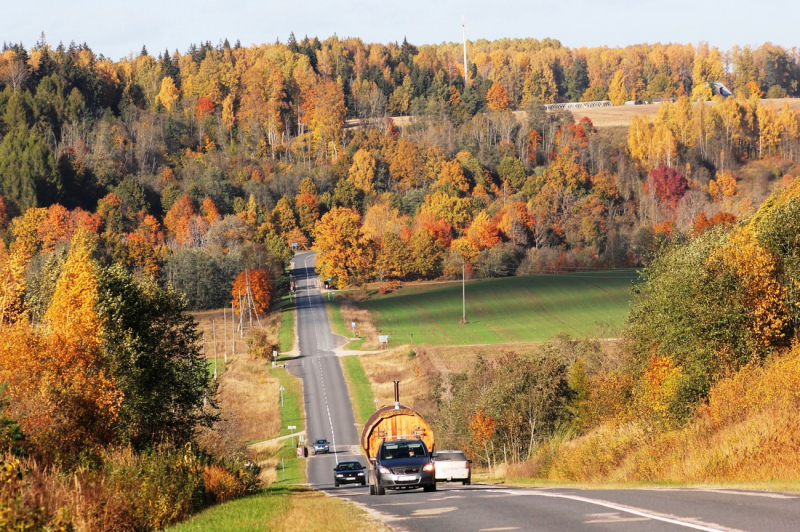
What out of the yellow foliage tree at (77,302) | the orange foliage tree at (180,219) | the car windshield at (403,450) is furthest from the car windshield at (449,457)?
the orange foliage tree at (180,219)

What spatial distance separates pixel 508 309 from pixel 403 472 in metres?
95.5

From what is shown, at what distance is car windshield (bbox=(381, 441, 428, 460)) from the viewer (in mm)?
30219

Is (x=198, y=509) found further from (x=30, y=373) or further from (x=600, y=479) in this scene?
(x=30, y=373)

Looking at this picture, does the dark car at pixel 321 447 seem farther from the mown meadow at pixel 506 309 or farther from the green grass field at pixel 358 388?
the mown meadow at pixel 506 309

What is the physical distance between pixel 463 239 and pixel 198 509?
455ft

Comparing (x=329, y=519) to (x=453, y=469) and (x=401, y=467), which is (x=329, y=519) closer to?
(x=401, y=467)

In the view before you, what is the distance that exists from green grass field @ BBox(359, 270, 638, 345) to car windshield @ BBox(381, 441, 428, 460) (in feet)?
228

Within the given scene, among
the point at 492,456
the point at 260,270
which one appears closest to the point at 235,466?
the point at 492,456

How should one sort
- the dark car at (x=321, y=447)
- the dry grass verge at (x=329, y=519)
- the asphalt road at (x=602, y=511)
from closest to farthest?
the asphalt road at (x=602, y=511) → the dry grass verge at (x=329, y=519) → the dark car at (x=321, y=447)

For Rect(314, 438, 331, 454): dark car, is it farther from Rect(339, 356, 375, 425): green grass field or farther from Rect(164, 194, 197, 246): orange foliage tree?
Rect(164, 194, 197, 246): orange foliage tree

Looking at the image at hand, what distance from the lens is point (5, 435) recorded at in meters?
16.0

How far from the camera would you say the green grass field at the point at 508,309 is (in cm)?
10771

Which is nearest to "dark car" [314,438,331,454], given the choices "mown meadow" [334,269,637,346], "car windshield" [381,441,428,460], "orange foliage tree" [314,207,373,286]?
"mown meadow" [334,269,637,346]

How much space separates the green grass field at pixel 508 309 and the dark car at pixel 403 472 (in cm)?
7053
